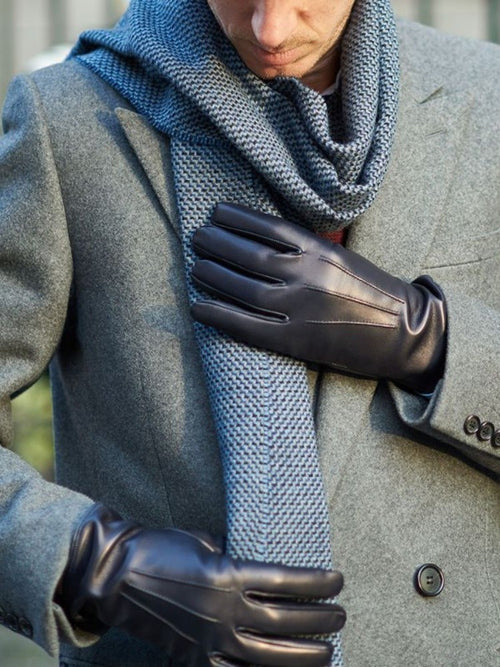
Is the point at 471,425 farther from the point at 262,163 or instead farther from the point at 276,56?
the point at 276,56

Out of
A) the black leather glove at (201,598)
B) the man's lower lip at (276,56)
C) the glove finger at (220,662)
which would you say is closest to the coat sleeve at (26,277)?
the black leather glove at (201,598)

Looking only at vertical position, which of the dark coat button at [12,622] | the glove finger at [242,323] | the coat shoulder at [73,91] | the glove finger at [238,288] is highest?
the coat shoulder at [73,91]

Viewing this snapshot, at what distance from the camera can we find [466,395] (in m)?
2.24

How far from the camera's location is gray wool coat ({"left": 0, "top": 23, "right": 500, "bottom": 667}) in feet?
7.33

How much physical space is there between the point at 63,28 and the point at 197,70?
677 centimetres

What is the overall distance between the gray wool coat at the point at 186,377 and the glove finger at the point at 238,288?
9 centimetres

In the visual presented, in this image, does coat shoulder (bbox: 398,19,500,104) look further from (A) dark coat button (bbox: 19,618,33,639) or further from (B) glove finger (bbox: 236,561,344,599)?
(A) dark coat button (bbox: 19,618,33,639)

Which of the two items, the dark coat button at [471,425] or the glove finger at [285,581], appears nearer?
the glove finger at [285,581]

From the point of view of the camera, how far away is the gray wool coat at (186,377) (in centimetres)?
223

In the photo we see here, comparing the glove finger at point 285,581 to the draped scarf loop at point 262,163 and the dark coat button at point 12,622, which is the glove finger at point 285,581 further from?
the dark coat button at point 12,622

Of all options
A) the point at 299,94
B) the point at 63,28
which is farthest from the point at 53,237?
the point at 63,28

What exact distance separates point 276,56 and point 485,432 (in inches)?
28.2

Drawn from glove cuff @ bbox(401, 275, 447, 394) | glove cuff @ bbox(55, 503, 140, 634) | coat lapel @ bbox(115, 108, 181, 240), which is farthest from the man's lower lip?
glove cuff @ bbox(55, 503, 140, 634)

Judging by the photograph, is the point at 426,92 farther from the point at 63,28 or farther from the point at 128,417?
the point at 63,28
